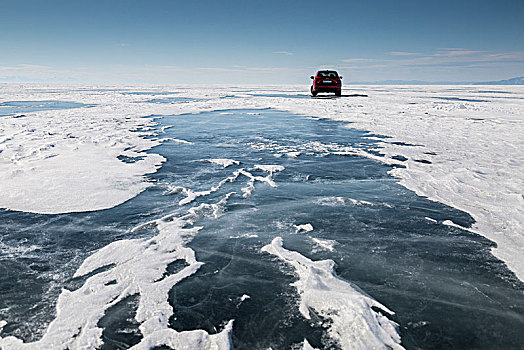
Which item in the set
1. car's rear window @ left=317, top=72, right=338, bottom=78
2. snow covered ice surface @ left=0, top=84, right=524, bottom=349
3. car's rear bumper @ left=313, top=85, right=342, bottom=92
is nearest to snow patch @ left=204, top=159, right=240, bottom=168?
snow covered ice surface @ left=0, top=84, right=524, bottom=349

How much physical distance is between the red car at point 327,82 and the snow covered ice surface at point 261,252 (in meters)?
12.0

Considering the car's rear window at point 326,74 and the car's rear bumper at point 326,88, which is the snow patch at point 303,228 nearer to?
the car's rear bumper at point 326,88

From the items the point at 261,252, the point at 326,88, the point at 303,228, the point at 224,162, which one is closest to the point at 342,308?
the point at 261,252

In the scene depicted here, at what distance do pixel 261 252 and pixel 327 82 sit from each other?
17.9 m

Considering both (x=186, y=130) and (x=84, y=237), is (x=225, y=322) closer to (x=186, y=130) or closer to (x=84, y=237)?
(x=84, y=237)

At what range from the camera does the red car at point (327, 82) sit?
1981cm

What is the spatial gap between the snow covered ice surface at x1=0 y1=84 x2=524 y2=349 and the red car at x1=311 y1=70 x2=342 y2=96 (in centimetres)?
1199

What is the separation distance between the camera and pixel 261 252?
394 centimetres

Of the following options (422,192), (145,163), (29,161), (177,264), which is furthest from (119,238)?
(29,161)

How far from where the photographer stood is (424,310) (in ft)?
9.54

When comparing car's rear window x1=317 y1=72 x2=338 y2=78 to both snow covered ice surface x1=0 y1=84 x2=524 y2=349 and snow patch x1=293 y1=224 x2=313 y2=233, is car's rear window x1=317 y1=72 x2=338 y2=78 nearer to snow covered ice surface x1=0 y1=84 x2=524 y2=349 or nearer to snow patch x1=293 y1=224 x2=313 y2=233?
snow covered ice surface x1=0 y1=84 x2=524 y2=349

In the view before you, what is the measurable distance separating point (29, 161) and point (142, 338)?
7.31m

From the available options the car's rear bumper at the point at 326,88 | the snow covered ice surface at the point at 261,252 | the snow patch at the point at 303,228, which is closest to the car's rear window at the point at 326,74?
the car's rear bumper at the point at 326,88

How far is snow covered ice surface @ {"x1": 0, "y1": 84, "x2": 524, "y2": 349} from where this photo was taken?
2.71m
